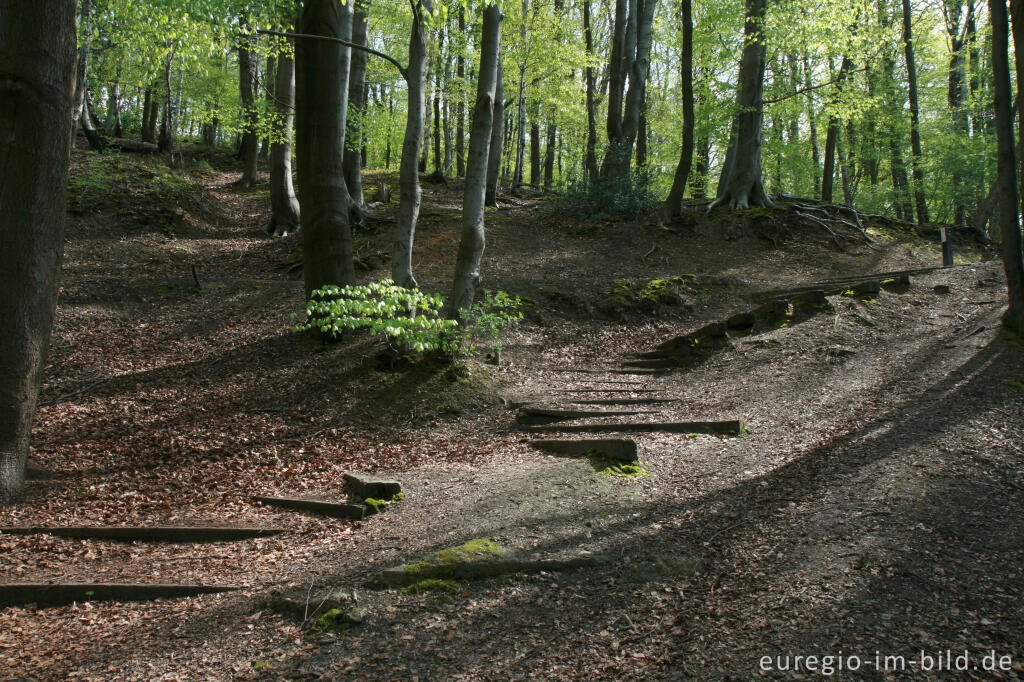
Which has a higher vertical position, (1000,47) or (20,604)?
(1000,47)

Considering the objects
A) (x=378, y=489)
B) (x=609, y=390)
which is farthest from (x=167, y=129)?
(x=378, y=489)

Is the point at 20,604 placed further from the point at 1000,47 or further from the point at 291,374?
the point at 1000,47

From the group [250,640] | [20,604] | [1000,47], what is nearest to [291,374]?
[20,604]

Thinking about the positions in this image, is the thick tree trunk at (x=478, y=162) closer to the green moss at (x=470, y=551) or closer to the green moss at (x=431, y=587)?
the green moss at (x=470, y=551)

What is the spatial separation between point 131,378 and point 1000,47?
40.6 feet

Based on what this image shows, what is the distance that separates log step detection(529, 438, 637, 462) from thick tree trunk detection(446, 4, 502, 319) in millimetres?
2830

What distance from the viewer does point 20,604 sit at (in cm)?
412

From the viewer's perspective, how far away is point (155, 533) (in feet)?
16.6

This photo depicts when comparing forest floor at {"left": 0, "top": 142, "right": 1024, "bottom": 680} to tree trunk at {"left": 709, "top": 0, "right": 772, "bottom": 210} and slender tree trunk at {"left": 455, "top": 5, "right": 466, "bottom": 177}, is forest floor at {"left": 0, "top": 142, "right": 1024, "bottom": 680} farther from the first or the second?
slender tree trunk at {"left": 455, "top": 5, "right": 466, "bottom": 177}

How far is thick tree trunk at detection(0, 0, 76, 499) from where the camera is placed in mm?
5227

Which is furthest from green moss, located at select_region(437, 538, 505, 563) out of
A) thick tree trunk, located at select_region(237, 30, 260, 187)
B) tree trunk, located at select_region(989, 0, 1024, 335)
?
thick tree trunk, located at select_region(237, 30, 260, 187)

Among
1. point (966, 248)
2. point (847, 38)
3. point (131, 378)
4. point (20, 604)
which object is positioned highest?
point (847, 38)

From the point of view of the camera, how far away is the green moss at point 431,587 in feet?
12.1

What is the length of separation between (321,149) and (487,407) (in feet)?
16.3
